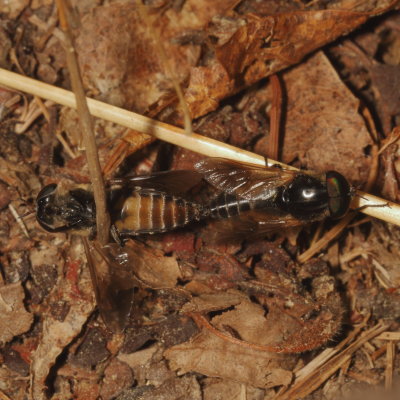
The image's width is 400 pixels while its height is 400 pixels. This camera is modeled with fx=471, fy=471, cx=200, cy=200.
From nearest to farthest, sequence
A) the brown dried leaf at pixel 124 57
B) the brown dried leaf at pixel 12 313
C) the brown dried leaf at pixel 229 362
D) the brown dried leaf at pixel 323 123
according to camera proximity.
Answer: the brown dried leaf at pixel 229 362
the brown dried leaf at pixel 12 313
the brown dried leaf at pixel 323 123
the brown dried leaf at pixel 124 57

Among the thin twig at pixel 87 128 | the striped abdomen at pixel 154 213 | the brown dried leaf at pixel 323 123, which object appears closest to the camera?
the thin twig at pixel 87 128

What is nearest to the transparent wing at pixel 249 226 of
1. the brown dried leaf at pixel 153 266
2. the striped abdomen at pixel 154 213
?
the striped abdomen at pixel 154 213

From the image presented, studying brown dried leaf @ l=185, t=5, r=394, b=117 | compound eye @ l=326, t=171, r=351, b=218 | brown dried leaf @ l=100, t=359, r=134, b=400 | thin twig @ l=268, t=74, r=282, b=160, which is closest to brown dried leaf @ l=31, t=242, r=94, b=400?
brown dried leaf @ l=100, t=359, r=134, b=400

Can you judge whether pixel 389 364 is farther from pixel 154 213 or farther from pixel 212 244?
pixel 154 213

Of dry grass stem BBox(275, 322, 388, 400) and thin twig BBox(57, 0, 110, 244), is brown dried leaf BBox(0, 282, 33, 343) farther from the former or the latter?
dry grass stem BBox(275, 322, 388, 400)

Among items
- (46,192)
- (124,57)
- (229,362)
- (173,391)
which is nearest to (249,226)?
(229,362)

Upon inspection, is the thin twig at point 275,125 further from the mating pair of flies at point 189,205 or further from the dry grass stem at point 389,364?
the dry grass stem at point 389,364

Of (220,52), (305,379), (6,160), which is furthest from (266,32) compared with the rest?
(305,379)

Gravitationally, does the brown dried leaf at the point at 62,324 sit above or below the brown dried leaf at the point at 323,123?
below
